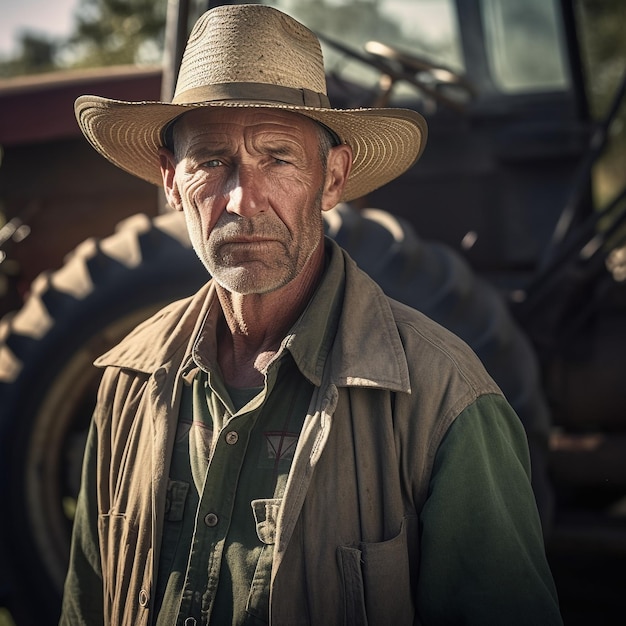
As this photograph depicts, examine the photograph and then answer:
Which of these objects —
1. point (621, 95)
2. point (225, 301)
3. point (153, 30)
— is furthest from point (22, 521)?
point (153, 30)

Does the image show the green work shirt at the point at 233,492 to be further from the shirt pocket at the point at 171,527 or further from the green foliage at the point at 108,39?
the green foliage at the point at 108,39

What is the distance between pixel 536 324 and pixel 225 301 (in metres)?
1.69

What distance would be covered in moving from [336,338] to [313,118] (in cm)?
40

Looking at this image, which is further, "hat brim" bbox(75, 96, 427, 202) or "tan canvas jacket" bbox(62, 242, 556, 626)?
"hat brim" bbox(75, 96, 427, 202)

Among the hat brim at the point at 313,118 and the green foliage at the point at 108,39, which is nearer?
the hat brim at the point at 313,118

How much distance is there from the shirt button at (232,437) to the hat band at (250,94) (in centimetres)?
58

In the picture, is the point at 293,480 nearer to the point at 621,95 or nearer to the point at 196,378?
the point at 196,378

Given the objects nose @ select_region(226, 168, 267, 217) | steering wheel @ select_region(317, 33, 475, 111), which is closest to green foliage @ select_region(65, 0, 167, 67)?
steering wheel @ select_region(317, 33, 475, 111)

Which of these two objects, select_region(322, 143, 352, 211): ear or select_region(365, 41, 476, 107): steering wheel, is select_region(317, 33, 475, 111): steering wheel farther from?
select_region(322, 143, 352, 211): ear

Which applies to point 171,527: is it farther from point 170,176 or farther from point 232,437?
point 170,176

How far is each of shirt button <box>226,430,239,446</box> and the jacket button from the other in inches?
12.5

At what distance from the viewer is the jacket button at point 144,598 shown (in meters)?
1.59

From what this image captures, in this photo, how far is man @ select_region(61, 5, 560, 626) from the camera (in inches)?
57.1

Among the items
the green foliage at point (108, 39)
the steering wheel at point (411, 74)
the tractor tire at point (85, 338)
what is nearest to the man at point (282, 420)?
the tractor tire at point (85, 338)
